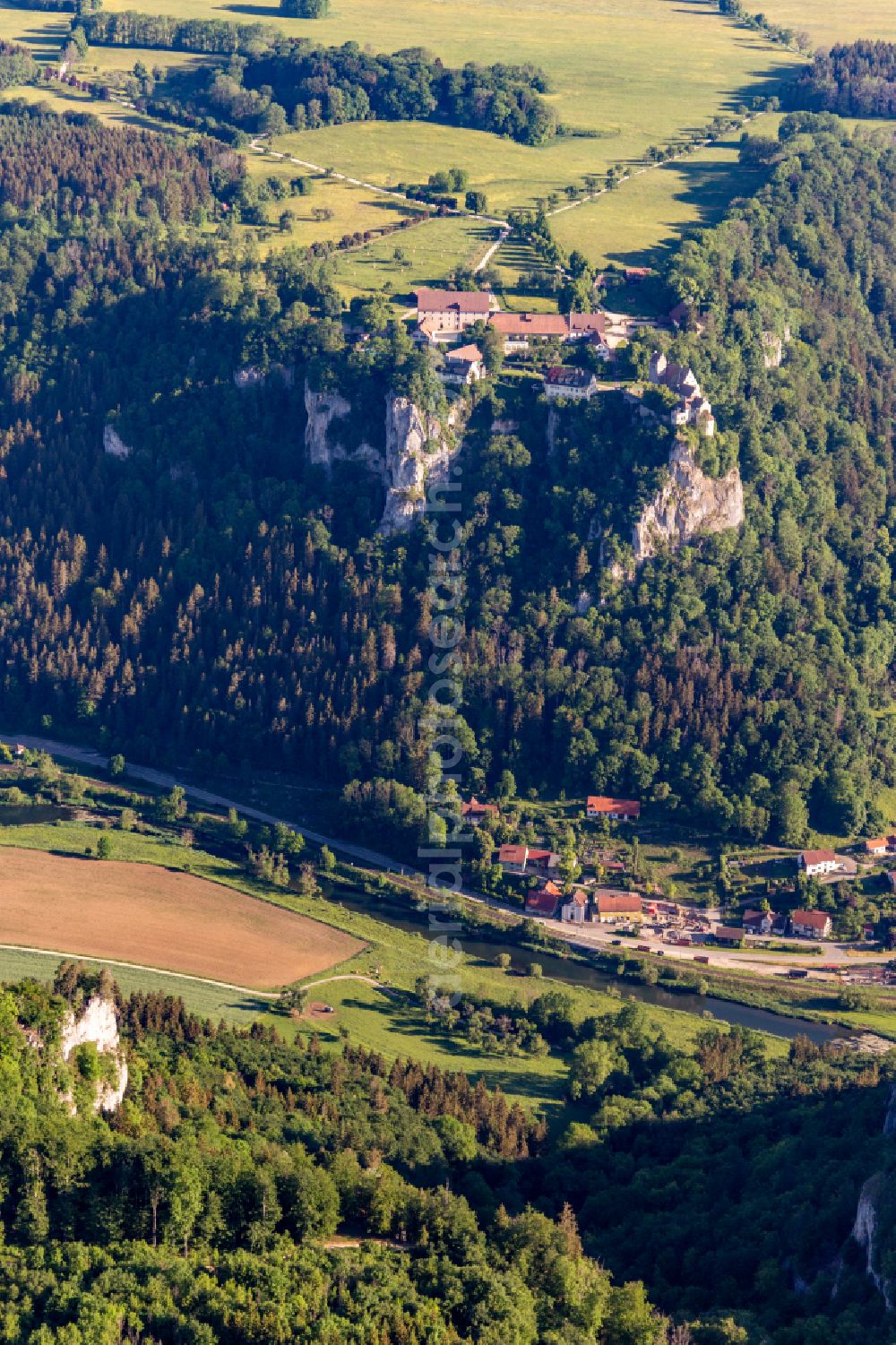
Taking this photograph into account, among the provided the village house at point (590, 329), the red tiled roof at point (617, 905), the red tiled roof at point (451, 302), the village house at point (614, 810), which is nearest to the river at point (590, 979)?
the red tiled roof at point (617, 905)

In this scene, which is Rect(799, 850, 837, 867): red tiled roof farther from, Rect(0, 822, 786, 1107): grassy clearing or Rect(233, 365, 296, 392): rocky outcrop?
Rect(233, 365, 296, 392): rocky outcrop

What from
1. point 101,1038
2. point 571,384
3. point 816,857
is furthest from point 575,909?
point 101,1038

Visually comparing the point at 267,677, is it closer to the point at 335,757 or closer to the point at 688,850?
the point at 335,757

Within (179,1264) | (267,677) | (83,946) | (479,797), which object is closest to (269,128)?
(267,677)

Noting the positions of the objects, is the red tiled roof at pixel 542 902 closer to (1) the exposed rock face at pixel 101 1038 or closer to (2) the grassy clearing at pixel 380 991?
(2) the grassy clearing at pixel 380 991

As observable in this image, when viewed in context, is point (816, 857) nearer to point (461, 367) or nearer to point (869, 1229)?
point (461, 367)

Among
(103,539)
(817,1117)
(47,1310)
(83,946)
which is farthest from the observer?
(103,539)

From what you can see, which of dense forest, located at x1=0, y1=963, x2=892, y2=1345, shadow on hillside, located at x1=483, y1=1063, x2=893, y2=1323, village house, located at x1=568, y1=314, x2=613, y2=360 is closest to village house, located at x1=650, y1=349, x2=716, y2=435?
village house, located at x1=568, y1=314, x2=613, y2=360
